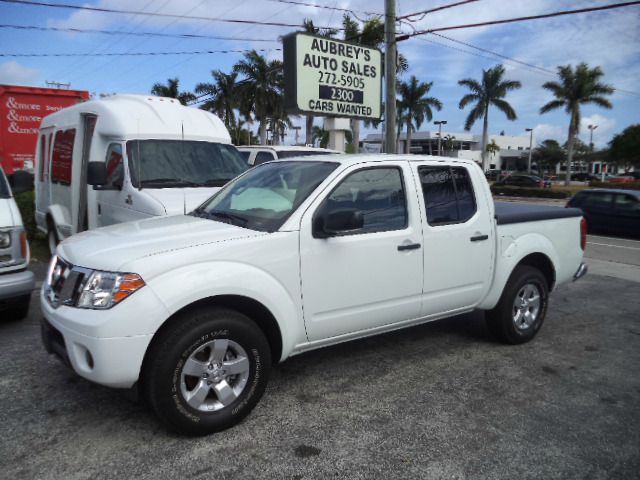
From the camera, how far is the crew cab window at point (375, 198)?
373 centimetres

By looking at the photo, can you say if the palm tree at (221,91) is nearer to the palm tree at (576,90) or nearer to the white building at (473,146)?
the palm tree at (576,90)

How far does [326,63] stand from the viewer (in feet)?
45.0

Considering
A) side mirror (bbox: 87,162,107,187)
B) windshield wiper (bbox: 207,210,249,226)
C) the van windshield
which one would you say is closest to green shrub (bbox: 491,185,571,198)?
the van windshield

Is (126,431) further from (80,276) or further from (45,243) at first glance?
(45,243)

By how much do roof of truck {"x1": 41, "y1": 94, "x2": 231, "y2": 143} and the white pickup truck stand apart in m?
2.95

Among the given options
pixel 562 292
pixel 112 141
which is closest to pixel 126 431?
pixel 112 141

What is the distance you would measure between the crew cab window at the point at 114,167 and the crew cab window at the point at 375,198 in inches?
146

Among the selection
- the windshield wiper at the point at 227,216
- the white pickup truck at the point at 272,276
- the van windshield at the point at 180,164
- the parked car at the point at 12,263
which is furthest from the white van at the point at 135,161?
the white pickup truck at the point at 272,276

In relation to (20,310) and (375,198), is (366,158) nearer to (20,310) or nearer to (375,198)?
(375,198)

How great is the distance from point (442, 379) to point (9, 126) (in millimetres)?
11894

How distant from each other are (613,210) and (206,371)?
1516cm

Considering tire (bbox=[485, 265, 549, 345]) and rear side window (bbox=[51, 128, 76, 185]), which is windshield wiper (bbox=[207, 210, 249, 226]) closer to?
tire (bbox=[485, 265, 549, 345])

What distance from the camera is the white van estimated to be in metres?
6.10

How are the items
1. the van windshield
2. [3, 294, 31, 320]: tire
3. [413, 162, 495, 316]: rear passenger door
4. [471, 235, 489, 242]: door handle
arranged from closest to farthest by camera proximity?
[413, 162, 495, 316]: rear passenger door
[471, 235, 489, 242]: door handle
[3, 294, 31, 320]: tire
the van windshield
